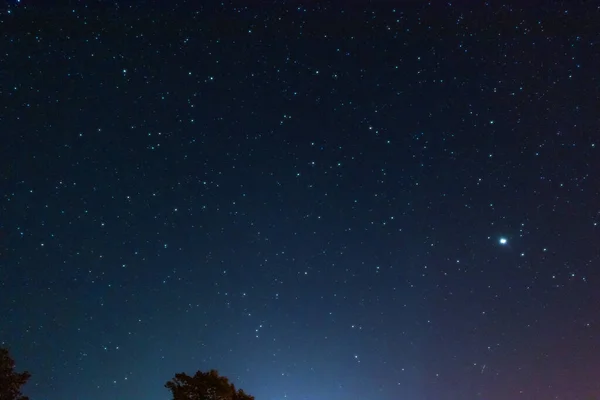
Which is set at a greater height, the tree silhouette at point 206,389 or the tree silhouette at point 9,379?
the tree silhouette at point 9,379

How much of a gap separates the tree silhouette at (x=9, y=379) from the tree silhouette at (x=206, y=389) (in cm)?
462

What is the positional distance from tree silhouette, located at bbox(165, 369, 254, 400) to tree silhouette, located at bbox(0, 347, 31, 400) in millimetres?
4621

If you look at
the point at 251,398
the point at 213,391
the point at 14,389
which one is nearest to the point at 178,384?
the point at 213,391

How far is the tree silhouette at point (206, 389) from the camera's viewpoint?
8789mm

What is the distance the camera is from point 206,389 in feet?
29.0

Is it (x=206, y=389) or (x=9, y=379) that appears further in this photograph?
(x=9, y=379)

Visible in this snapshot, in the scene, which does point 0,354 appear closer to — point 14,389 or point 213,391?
point 14,389

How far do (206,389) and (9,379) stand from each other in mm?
5605

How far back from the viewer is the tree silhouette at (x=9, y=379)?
1079 cm

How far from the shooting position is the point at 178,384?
895 centimetres

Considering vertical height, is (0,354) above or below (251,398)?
above

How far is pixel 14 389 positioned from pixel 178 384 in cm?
493

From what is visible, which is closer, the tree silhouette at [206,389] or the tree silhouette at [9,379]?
the tree silhouette at [206,389]

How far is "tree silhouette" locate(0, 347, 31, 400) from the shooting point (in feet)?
Result: 35.4
